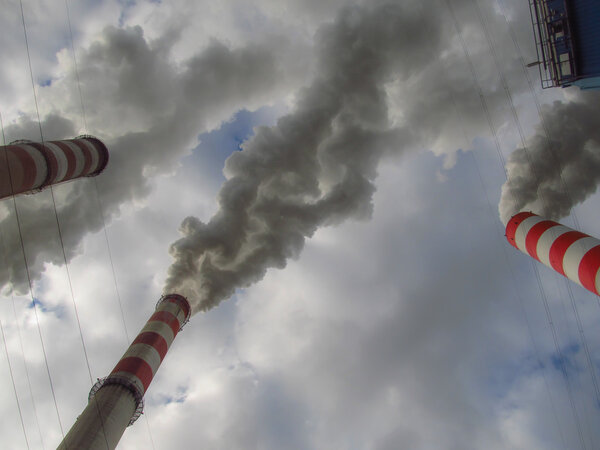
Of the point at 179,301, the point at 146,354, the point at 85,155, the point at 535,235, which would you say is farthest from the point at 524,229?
the point at 85,155

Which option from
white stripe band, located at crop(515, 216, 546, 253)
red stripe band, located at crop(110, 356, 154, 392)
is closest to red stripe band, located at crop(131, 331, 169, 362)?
red stripe band, located at crop(110, 356, 154, 392)

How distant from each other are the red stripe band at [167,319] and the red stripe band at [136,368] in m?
2.51

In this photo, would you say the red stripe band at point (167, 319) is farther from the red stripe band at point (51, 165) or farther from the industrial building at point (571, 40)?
the industrial building at point (571, 40)

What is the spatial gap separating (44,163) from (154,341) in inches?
338

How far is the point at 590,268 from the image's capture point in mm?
11938

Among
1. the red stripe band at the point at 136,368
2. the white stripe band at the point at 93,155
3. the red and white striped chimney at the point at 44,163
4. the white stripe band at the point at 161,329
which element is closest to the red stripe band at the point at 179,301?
the white stripe band at the point at 161,329

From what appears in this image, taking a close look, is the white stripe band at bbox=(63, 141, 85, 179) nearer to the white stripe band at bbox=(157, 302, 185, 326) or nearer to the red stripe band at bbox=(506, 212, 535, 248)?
the white stripe band at bbox=(157, 302, 185, 326)

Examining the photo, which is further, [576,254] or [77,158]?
[77,158]

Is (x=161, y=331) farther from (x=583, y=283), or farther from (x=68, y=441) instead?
(x=583, y=283)

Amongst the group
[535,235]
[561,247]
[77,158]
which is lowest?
[561,247]

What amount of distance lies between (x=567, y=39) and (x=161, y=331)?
19667 mm

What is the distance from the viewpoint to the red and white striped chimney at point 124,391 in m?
11.6

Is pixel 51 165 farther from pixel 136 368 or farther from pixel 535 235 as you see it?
pixel 535 235

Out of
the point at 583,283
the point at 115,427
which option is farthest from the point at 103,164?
the point at 583,283
